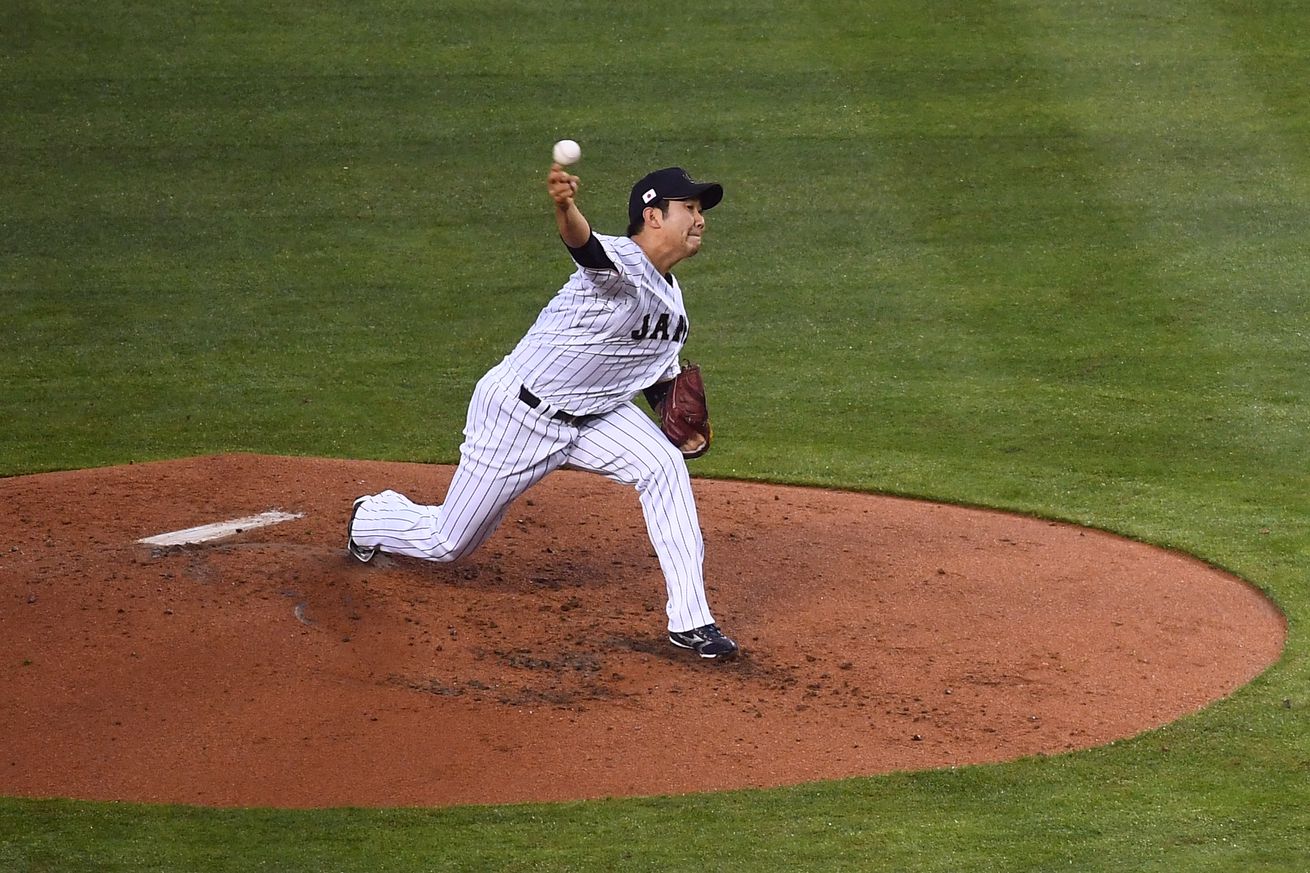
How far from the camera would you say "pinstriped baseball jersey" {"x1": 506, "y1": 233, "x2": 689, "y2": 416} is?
562cm

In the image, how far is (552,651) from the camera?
18.5 ft

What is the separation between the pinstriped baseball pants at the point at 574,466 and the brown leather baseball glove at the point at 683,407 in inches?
4.3

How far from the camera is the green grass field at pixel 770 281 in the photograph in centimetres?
448

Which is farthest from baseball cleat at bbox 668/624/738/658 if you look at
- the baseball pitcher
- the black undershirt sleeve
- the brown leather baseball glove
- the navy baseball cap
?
the navy baseball cap

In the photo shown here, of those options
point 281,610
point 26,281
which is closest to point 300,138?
point 26,281

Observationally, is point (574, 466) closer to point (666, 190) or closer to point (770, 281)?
point (666, 190)

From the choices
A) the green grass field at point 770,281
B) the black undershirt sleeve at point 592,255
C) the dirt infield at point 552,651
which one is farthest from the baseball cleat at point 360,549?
the green grass field at point 770,281

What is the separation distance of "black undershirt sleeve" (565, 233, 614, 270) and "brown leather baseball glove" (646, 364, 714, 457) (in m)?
0.65

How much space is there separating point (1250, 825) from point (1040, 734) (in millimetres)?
773

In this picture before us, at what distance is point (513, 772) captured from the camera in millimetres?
4789

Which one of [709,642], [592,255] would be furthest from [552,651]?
[592,255]

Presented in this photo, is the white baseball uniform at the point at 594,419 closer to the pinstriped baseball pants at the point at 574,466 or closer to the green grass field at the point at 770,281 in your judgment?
the pinstriped baseball pants at the point at 574,466

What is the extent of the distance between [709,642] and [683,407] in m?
0.85

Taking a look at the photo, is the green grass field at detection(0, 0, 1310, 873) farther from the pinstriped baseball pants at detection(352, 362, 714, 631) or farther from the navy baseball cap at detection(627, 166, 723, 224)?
the navy baseball cap at detection(627, 166, 723, 224)
